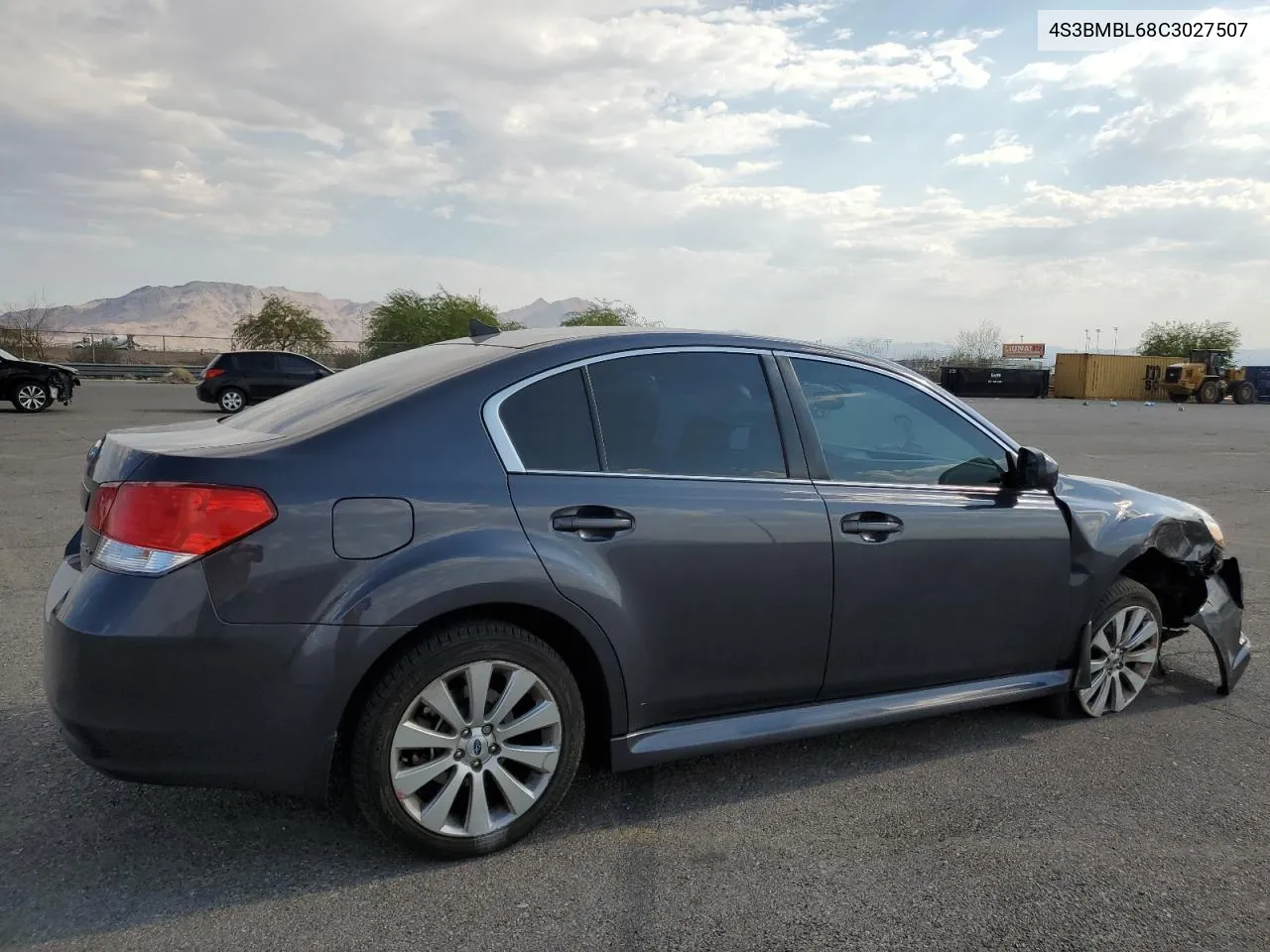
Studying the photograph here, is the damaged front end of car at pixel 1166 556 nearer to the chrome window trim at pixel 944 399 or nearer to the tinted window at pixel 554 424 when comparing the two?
the chrome window trim at pixel 944 399

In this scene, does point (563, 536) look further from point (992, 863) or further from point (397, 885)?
point (992, 863)

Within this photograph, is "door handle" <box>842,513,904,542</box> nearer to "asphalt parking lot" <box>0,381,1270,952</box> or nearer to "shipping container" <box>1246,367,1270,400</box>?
"asphalt parking lot" <box>0,381,1270,952</box>

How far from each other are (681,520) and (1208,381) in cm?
5100

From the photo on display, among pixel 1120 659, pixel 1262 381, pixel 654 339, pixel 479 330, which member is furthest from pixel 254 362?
pixel 1262 381

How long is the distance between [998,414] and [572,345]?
3062 cm

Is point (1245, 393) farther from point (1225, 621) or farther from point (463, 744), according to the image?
point (463, 744)

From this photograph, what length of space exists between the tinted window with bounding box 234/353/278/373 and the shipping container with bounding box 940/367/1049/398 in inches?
1321

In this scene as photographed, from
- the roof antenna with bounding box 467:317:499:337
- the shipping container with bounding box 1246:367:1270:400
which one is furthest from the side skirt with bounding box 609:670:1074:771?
the shipping container with bounding box 1246:367:1270:400

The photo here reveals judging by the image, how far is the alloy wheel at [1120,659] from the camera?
4.32 meters

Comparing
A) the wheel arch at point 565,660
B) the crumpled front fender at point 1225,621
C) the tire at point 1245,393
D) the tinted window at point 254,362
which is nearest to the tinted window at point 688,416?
the wheel arch at point 565,660

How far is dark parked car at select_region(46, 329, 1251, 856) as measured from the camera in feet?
8.94

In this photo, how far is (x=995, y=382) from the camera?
4906cm

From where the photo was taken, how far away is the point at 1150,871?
3.10m

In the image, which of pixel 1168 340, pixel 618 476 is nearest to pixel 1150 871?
pixel 618 476
